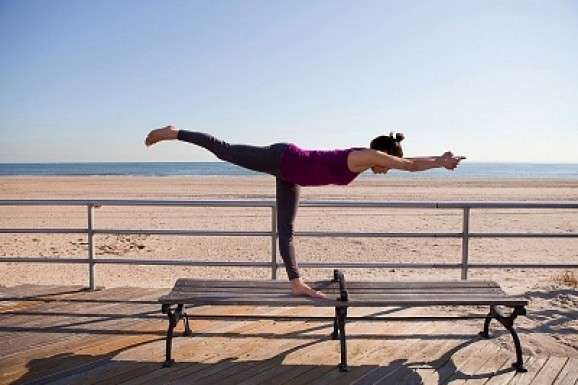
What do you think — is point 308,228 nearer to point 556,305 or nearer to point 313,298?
point 556,305

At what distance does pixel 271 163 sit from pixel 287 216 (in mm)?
449

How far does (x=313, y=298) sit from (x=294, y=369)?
495 millimetres

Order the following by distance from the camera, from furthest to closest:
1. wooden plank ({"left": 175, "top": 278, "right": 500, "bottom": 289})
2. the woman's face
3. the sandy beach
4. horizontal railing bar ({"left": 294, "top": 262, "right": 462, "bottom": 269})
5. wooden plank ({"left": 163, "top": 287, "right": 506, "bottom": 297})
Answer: the sandy beach, horizontal railing bar ({"left": 294, "top": 262, "right": 462, "bottom": 269}), wooden plank ({"left": 175, "top": 278, "right": 500, "bottom": 289}), wooden plank ({"left": 163, "top": 287, "right": 506, "bottom": 297}), the woman's face

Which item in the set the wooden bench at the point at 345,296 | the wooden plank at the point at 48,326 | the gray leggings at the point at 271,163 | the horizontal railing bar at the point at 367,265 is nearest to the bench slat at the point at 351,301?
the wooden bench at the point at 345,296

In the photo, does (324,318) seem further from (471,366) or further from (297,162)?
(297,162)

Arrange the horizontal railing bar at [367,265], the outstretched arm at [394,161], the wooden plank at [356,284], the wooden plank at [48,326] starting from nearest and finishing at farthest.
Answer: the outstretched arm at [394,161] → the wooden plank at [356,284] → the wooden plank at [48,326] → the horizontal railing bar at [367,265]

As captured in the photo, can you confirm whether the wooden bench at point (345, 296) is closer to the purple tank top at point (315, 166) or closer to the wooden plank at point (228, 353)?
the wooden plank at point (228, 353)

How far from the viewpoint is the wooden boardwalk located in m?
2.84

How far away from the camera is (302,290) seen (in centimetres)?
303

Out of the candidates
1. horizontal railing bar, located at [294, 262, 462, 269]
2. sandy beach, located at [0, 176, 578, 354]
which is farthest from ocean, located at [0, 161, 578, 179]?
horizontal railing bar, located at [294, 262, 462, 269]

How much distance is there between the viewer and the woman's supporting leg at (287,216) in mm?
3113

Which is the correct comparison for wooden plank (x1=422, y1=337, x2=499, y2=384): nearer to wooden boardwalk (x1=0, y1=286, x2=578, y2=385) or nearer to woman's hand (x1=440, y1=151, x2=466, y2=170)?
wooden boardwalk (x1=0, y1=286, x2=578, y2=385)

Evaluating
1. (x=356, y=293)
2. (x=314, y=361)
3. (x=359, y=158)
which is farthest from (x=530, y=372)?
(x=359, y=158)

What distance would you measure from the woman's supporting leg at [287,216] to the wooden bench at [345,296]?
0.21m
